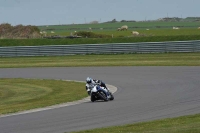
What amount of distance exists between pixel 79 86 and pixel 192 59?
51.8 feet

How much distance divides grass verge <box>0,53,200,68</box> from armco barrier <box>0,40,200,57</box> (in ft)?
3.66

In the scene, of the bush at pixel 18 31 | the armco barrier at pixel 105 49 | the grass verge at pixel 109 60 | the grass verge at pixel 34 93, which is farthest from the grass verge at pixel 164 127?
the bush at pixel 18 31

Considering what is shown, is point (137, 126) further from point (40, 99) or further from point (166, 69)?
point (166, 69)

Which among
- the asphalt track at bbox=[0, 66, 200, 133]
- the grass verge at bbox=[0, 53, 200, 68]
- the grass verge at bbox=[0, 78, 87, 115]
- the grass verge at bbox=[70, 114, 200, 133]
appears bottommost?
the grass verge at bbox=[0, 53, 200, 68]

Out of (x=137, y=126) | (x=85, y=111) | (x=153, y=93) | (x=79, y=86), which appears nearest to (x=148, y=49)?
(x=79, y=86)

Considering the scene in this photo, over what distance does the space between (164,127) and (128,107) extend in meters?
5.17

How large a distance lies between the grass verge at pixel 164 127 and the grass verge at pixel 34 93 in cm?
635

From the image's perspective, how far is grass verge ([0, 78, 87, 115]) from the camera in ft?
72.8

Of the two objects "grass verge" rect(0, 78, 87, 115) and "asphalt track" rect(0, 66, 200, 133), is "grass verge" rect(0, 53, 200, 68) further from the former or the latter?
"grass verge" rect(0, 78, 87, 115)

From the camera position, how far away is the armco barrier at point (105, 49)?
48375 mm

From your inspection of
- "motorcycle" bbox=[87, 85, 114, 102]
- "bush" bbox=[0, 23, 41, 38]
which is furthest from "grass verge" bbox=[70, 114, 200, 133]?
"bush" bbox=[0, 23, 41, 38]

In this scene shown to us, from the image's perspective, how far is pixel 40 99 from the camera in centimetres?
2397

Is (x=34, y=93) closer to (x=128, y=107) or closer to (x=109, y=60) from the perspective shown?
(x=128, y=107)

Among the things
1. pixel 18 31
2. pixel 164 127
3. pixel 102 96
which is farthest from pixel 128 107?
pixel 18 31
